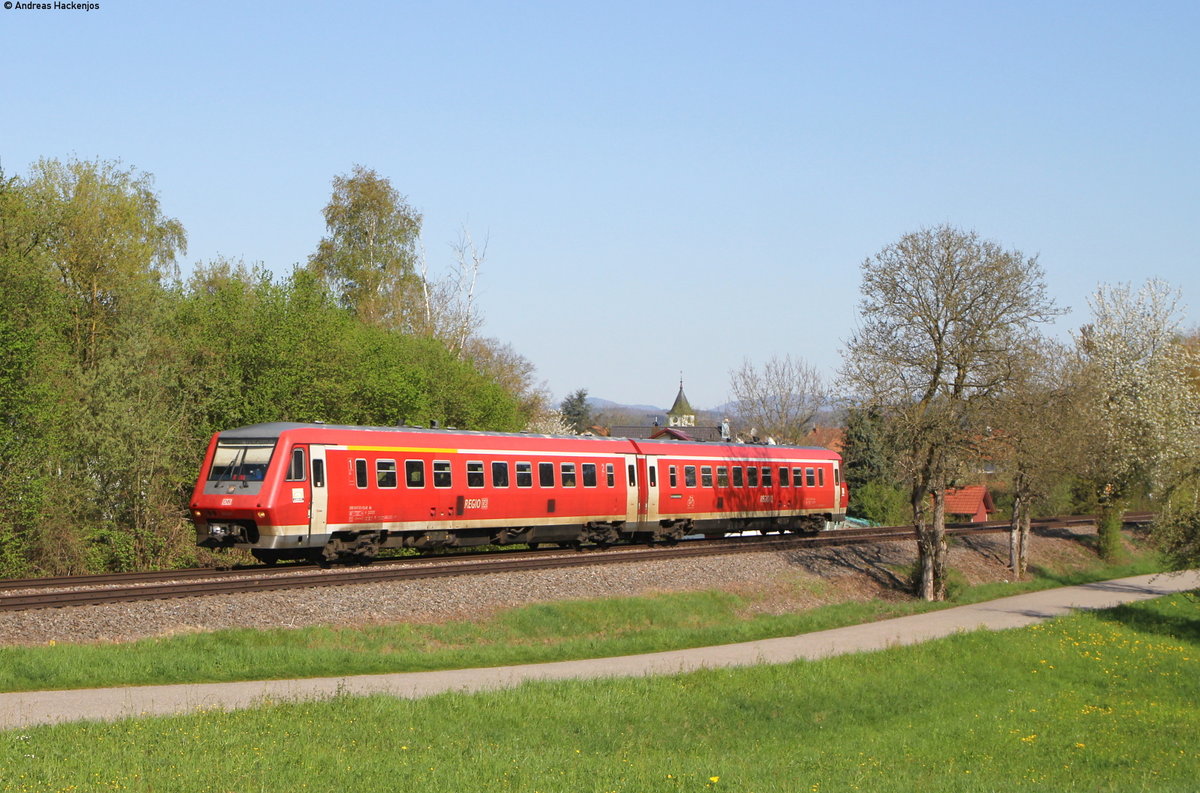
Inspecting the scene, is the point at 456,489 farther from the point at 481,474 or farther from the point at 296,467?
the point at 296,467

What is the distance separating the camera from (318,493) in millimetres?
25500

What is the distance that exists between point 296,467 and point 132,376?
1015 centimetres

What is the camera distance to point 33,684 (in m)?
15.9

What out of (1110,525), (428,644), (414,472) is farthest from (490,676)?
(1110,525)

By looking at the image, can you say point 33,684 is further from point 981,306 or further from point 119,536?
point 981,306

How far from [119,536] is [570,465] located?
480 inches

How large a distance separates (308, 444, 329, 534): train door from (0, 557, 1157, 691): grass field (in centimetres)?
442

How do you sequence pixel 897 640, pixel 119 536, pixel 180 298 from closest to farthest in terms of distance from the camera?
1. pixel 897 640
2. pixel 119 536
3. pixel 180 298

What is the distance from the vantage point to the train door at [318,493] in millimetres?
25406

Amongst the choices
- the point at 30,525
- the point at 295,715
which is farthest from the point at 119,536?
the point at 295,715

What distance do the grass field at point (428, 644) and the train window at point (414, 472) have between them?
4.80 meters

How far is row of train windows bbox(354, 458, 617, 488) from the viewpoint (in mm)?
26938

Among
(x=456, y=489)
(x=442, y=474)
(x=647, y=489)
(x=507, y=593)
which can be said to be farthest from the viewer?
(x=647, y=489)

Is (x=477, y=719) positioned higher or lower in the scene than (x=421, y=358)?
lower
